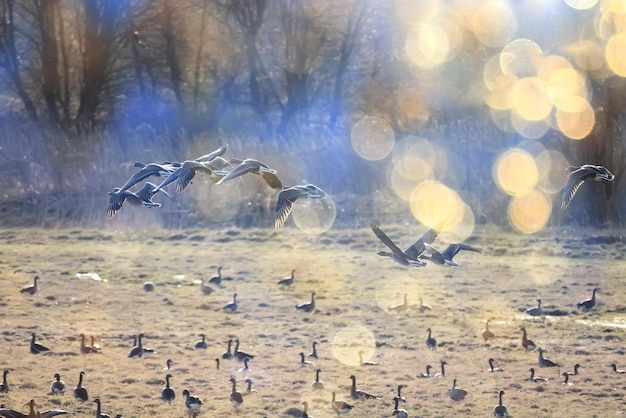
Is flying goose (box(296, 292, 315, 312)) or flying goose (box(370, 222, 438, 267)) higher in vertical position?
flying goose (box(370, 222, 438, 267))

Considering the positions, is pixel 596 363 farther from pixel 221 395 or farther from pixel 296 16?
pixel 296 16

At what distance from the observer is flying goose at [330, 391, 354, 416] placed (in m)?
14.0

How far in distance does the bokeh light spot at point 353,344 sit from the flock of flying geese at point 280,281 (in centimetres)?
38

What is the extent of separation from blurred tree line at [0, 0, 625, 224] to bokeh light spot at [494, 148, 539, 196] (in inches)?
25.3

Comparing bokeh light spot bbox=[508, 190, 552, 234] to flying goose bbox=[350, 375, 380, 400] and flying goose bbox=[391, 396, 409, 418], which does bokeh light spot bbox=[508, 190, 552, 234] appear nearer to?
flying goose bbox=[350, 375, 380, 400]

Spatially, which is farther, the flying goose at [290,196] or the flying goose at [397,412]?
the flying goose at [397,412]

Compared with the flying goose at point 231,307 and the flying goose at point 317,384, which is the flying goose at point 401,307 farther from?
the flying goose at point 317,384

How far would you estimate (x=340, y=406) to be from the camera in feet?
46.1

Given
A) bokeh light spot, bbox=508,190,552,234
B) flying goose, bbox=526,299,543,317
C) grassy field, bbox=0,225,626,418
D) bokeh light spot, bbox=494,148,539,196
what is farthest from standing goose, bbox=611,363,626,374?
bokeh light spot, bbox=494,148,539,196

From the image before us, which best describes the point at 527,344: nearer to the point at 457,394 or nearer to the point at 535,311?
the point at 535,311

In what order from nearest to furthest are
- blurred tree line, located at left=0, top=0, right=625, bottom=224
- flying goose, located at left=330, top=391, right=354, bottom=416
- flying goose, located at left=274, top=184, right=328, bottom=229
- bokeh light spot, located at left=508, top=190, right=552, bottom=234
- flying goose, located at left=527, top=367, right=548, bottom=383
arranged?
flying goose, located at left=274, top=184, right=328, bottom=229 < flying goose, located at left=330, top=391, right=354, bottom=416 < flying goose, located at left=527, top=367, right=548, bottom=383 < bokeh light spot, located at left=508, top=190, right=552, bottom=234 < blurred tree line, located at left=0, top=0, right=625, bottom=224

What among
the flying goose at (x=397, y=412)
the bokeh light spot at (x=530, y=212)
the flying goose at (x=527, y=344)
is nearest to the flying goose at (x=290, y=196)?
the flying goose at (x=397, y=412)

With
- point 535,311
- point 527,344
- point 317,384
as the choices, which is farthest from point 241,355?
point 535,311

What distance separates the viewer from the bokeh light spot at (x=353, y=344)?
16.7 metres
